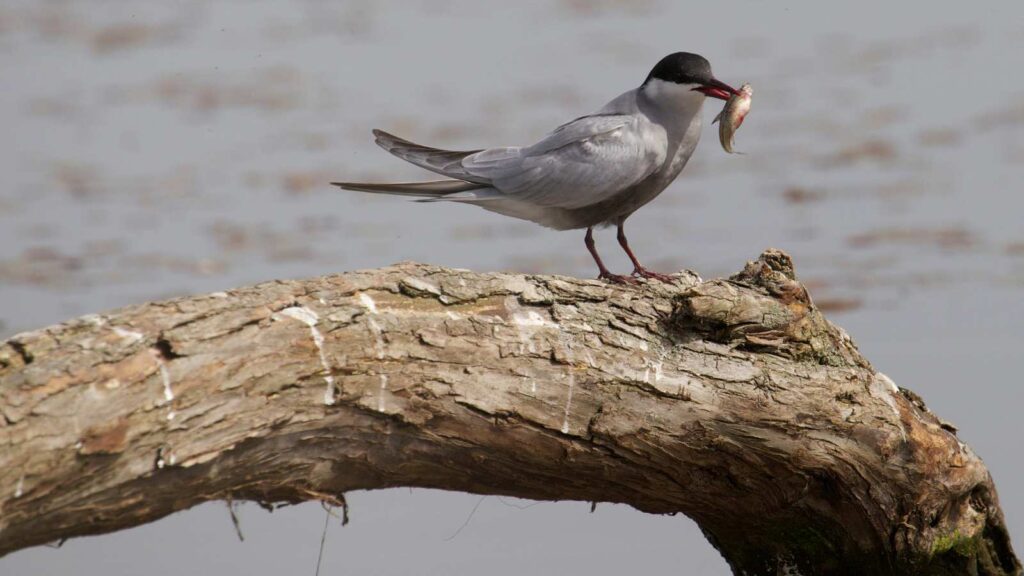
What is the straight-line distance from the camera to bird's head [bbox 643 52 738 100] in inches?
230

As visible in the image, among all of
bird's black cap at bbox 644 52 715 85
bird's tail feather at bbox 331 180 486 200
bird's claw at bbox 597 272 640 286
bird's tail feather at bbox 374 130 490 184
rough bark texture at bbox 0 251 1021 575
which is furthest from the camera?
bird's tail feather at bbox 374 130 490 184

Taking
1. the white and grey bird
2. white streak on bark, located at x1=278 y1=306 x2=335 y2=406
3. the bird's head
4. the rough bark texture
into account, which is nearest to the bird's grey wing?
the white and grey bird

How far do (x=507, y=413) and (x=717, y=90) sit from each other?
6.88 feet

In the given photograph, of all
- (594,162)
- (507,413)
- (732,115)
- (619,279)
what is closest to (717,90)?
(732,115)

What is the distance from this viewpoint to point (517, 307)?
14.6 ft

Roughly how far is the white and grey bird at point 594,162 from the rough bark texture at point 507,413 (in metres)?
0.81

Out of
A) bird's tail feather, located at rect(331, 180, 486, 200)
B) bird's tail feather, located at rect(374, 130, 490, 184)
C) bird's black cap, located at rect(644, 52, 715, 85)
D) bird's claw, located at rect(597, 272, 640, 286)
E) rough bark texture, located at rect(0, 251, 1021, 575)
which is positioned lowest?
rough bark texture, located at rect(0, 251, 1021, 575)

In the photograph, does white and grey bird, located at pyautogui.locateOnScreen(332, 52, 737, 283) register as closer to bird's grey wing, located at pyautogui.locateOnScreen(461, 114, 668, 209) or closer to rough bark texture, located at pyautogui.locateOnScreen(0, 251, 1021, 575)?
bird's grey wing, located at pyautogui.locateOnScreen(461, 114, 668, 209)

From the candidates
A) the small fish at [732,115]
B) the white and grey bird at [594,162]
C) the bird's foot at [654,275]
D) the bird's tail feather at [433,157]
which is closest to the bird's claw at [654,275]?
the bird's foot at [654,275]

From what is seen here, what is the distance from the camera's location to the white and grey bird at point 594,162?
5750 mm

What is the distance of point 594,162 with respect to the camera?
18.9 feet

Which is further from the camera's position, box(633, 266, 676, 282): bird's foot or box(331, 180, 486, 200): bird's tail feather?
box(331, 180, 486, 200): bird's tail feather

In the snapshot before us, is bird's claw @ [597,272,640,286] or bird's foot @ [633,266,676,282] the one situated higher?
bird's foot @ [633,266,676,282]

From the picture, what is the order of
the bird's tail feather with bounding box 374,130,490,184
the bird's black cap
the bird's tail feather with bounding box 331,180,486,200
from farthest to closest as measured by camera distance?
1. the bird's tail feather with bounding box 374,130,490,184
2. the bird's black cap
3. the bird's tail feather with bounding box 331,180,486,200
